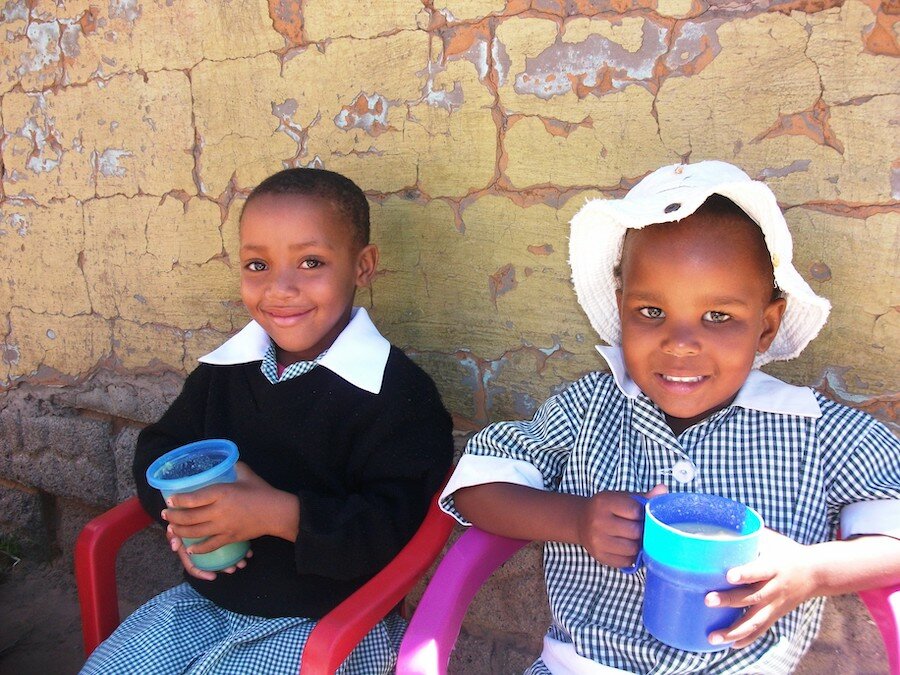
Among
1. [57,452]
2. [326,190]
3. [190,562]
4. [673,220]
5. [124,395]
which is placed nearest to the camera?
[673,220]

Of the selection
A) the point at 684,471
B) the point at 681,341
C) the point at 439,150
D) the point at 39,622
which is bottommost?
the point at 39,622

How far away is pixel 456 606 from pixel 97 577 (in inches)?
35.3

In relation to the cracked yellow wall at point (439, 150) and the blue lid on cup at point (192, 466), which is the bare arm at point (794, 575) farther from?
the blue lid on cup at point (192, 466)

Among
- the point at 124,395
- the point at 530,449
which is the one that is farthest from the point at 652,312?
the point at 124,395

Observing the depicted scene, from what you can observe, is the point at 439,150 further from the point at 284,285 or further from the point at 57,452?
the point at 57,452

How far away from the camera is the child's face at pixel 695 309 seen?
1.34m

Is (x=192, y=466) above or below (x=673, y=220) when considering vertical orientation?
below

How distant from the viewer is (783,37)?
158 centimetres

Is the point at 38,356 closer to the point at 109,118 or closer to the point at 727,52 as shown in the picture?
the point at 109,118

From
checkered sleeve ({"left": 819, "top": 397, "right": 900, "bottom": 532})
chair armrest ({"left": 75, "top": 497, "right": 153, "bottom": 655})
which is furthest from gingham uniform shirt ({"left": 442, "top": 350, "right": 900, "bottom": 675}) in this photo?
chair armrest ({"left": 75, "top": 497, "right": 153, "bottom": 655})

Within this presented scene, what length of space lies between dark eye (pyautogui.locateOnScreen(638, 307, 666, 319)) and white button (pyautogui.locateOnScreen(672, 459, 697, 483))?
0.92ft

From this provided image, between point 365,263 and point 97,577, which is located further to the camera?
point 365,263

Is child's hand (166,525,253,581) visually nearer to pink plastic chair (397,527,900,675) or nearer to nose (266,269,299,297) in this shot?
pink plastic chair (397,527,900,675)

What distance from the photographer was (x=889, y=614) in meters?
1.23
